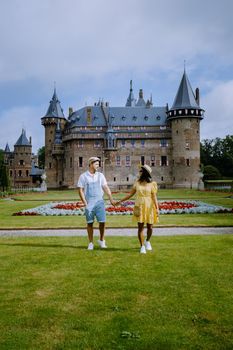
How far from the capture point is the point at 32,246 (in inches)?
368

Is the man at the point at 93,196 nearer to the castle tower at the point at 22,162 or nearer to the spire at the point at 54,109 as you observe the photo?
the spire at the point at 54,109

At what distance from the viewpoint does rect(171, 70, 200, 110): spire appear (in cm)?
6431

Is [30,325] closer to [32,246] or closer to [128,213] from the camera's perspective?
[32,246]

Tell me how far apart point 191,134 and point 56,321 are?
203 ft

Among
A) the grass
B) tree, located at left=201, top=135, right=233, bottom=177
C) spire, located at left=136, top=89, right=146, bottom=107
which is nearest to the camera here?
the grass

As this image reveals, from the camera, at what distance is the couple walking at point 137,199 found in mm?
8469

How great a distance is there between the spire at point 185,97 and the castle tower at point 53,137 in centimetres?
2068

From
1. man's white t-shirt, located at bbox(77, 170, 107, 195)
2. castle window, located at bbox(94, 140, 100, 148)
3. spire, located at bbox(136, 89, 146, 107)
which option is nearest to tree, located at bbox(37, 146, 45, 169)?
spire, located at bbox(136, 89, 146, 107)

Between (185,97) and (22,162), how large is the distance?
161 ft

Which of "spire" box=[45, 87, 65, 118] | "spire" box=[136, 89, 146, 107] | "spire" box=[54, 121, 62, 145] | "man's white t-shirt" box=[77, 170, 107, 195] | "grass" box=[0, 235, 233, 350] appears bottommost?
"grass" box=[0, 235, 233, 350]

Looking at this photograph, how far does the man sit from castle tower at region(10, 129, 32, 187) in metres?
90.7

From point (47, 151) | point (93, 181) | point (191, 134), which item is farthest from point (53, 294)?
point (47, 151)

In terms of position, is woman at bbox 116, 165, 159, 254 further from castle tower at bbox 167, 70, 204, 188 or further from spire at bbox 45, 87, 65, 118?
spire at bbox 45, 87, 65, 118

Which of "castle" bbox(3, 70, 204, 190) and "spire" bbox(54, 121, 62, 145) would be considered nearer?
"castle" bbox(3, 70, 204, 190)
